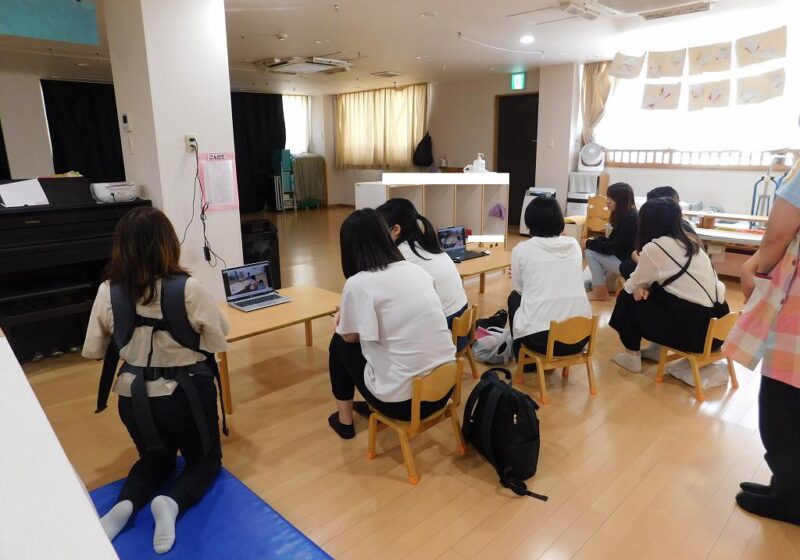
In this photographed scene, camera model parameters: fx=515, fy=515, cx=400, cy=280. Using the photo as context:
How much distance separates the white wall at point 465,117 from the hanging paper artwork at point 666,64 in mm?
2600

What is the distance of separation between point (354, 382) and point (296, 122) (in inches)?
406

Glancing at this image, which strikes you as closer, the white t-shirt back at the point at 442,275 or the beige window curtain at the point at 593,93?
the white t-shirt back at the point at 442,275

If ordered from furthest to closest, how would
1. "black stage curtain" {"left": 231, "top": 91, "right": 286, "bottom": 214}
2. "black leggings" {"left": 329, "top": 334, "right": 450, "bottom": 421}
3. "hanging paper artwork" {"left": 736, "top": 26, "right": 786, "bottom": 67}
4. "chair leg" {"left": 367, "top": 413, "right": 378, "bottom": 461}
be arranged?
"black stage curtain" {"left": 231, "top": 91, "right": 286, "bottom": 214}
"hanging paper artwork" {"left": 736, "top": 26, "right": 786, "bottom": 67}
"chair leg" {"left": 367, "top": 413, "right": 378, "bottom": 461}
"black leggings" {"left": 329, "top": 334, "right": 450, "bottom": 421}

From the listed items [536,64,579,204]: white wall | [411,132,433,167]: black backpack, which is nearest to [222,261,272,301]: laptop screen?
[536,64,579,204]: white wall

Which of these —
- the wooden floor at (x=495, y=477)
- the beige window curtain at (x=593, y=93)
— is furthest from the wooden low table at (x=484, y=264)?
the beige window curtain at (x=593, y=93)

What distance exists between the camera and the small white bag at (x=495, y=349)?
326 cm

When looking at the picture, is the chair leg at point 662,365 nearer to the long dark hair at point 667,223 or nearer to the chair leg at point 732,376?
the chair leg at point 732,376

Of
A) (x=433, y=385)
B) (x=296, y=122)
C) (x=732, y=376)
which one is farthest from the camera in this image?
(x=296, y=122)

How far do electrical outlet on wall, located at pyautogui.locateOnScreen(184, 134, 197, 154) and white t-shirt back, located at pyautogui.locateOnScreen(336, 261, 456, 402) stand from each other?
210 cm

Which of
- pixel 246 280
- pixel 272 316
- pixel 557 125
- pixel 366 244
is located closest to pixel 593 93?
pixel 557 125

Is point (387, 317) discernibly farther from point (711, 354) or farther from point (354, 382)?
point (711, 354)

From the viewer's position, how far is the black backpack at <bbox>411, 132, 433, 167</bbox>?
9.63 metres

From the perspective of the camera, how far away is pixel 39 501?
0.58m

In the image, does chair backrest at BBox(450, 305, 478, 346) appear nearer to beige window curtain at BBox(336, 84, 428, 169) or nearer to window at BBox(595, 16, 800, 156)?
window at BBox(595, 16, 800, 156)
